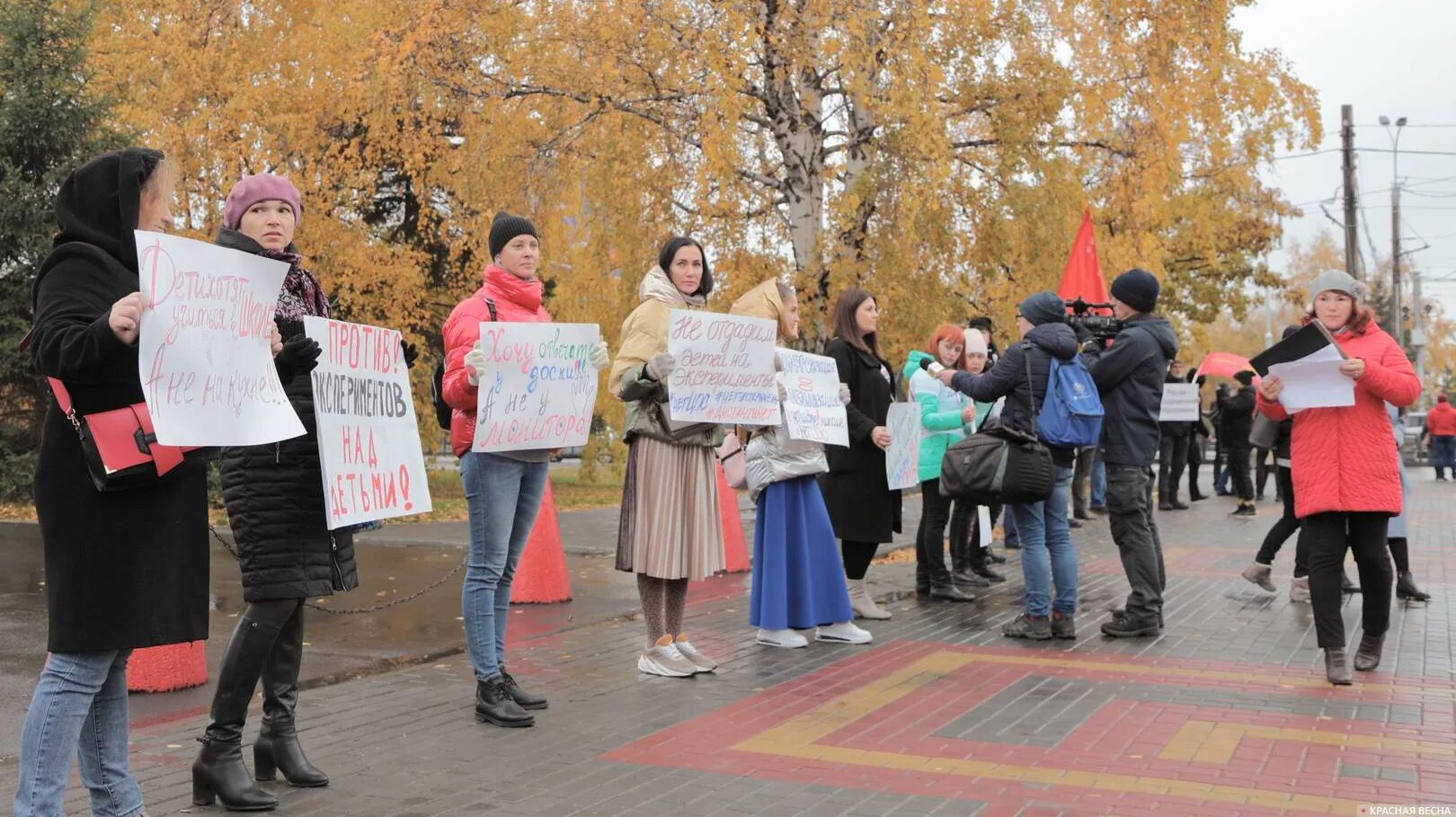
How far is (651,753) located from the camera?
17.1 feet

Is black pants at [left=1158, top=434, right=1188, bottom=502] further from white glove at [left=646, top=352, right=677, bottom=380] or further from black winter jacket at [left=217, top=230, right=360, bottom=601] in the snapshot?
black winter jacket at [left=217, top=230, right=360, bottom=601]

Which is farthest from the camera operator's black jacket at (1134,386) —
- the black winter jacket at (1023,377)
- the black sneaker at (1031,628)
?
the black sneaker at (1031,628)

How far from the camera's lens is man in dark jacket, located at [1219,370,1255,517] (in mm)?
17734

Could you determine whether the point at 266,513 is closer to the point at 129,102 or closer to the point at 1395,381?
the point at 1395,381

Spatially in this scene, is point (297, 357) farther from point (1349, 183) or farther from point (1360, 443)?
point (1349, 183)

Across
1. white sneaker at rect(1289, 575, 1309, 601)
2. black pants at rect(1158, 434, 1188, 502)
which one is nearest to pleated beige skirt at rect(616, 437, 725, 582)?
white sneaker at rect(1289, 575, 1309, 601)

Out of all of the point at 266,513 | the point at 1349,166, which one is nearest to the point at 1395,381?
the point at 266,513

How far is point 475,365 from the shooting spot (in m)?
5.54

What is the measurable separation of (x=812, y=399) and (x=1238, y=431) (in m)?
12.9

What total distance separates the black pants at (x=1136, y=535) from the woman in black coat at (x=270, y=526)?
513 centimetres

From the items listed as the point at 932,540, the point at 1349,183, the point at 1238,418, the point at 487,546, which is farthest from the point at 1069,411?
the point at 1349,183

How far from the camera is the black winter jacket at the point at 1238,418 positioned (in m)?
18.4

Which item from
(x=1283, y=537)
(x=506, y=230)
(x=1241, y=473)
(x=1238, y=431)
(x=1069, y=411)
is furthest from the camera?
(x=1238, y=431)

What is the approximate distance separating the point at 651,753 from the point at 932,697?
5.50 ft
